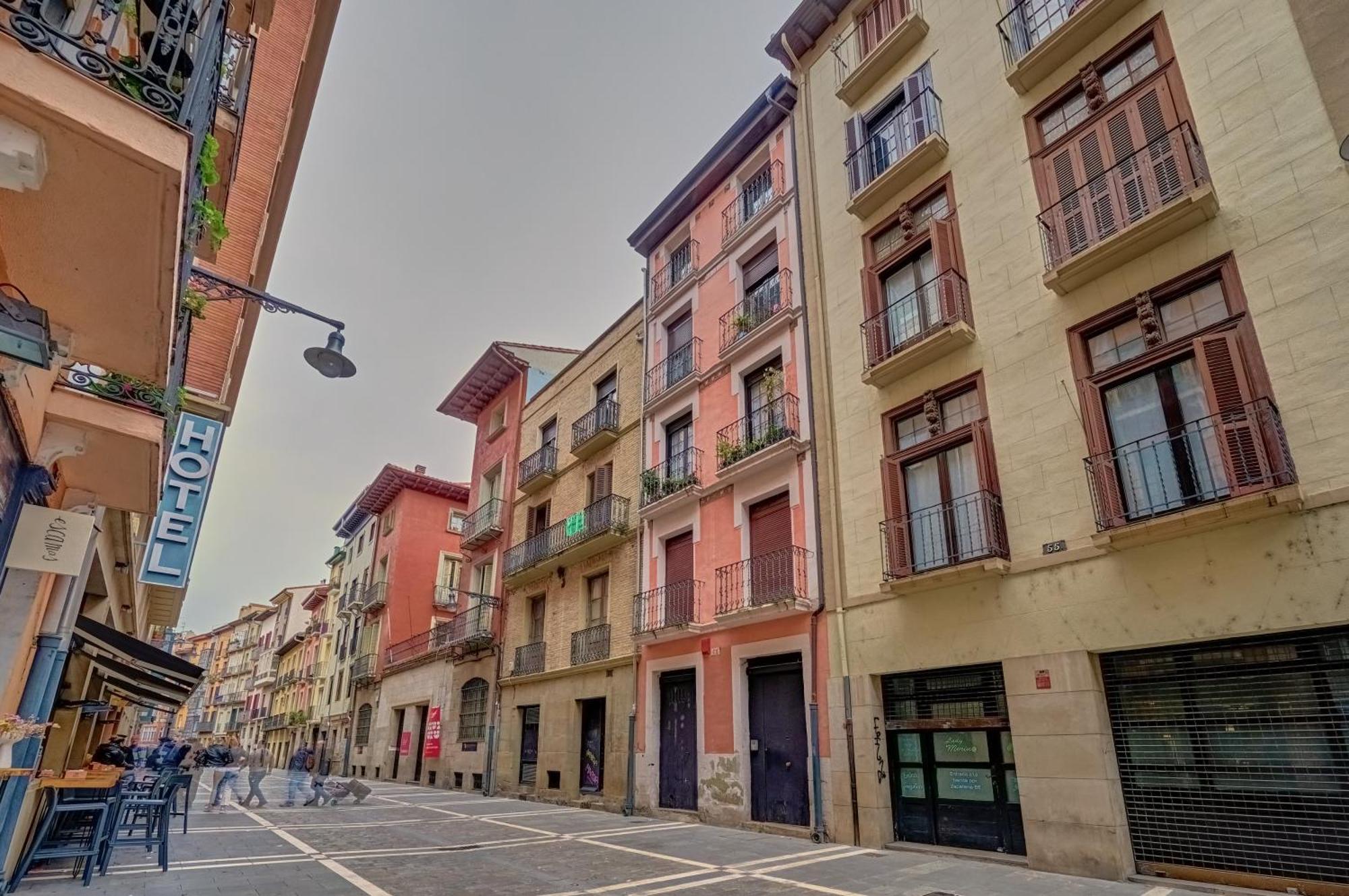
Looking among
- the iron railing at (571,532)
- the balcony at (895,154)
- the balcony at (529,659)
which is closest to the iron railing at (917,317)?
the balcony at (895,154)

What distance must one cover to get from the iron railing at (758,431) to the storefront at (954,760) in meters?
5.19

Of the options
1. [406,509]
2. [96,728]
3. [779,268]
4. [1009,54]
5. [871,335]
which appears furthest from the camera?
[406,509]

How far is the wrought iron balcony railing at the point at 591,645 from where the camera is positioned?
698 inches

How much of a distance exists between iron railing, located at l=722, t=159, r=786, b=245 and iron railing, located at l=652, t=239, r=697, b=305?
124 centimetres

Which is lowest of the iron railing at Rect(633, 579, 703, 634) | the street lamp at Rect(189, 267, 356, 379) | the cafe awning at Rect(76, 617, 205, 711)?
the cafe awning at Rect(76, 617, 205, 711)

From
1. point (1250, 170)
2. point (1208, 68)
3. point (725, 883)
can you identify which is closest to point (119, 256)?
point (725, 883)

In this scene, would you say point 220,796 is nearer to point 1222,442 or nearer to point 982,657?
point 982,657

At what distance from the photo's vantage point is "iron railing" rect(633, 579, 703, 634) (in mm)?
15273

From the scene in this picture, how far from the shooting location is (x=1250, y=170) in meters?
8.28

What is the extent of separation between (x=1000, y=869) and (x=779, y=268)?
11.7m

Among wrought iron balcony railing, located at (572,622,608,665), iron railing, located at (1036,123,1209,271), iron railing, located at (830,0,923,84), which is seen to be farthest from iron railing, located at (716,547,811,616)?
iron railing, located at (830,0,923,84)

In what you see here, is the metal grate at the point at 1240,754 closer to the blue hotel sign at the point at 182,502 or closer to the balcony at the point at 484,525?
the blue hotel sign at the point at 182,502

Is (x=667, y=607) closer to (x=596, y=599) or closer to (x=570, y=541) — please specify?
(x=596, y=599)

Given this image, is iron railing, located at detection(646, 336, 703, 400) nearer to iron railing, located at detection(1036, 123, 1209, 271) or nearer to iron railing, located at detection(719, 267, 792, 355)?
iron railing, located at detection(719, 267, 792, 355)
